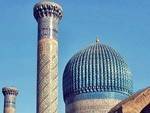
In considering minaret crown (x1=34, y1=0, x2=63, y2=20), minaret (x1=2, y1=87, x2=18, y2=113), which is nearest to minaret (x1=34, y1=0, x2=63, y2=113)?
minaret crown (x1=34, y1=0, x2=63, y2=20)

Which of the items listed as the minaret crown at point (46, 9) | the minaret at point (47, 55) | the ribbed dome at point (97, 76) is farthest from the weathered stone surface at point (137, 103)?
the ribbed dome at point (97, 76)

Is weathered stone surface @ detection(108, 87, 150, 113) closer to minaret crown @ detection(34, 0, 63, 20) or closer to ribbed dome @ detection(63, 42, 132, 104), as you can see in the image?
minaret crown @ detection(34, 0, 63, 20)

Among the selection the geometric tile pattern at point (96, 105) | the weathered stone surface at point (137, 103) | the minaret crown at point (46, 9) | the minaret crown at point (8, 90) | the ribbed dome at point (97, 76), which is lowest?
the weathered stone surface at point (137, 103)

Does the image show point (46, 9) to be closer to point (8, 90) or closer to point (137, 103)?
point (137, 103)

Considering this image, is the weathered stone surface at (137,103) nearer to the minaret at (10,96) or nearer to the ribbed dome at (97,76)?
the ribbed dome at (97,76)

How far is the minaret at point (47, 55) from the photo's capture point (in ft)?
76.4

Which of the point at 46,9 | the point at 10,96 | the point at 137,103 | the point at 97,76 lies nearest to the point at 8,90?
the point at 10,96

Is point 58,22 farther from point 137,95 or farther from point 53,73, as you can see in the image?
point 137,95

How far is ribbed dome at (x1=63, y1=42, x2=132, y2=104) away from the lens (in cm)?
2945

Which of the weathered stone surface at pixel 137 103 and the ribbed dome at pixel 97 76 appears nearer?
the weathered stone surface at pixel 137 103

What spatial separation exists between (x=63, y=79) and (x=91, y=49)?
2.96 meters

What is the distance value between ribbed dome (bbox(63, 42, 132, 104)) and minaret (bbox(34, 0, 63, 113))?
18.5 feet

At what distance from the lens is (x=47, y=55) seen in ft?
78.9

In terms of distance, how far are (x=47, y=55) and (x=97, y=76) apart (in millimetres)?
6620
